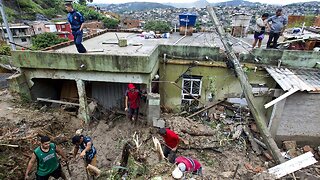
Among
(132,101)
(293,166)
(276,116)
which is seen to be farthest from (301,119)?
(132,101)

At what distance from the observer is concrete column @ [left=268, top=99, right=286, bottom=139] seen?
8.14m

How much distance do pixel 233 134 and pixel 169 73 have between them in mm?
4054

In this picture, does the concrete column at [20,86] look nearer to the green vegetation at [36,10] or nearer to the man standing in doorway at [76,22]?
the man standing in doorway at [76,22]

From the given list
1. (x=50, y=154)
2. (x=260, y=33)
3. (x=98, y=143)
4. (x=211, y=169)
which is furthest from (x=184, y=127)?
(x=260, y=33)

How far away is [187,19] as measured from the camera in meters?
14.0

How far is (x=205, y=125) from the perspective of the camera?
29.3 feet

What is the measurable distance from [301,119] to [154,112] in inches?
234

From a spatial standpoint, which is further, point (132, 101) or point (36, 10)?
point (36, 10)

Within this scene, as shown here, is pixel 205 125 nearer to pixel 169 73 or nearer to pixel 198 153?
pixel 198 153

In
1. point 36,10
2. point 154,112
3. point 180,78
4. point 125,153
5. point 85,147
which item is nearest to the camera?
point 85,147

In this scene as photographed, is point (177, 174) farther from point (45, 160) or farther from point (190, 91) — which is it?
point (190, 91)

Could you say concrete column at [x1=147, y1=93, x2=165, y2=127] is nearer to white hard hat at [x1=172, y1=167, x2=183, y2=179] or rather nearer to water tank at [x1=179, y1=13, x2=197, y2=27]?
white hard hat at [x1=172, y1=167, x2=183, y2=179]

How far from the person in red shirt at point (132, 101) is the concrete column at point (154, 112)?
585mm

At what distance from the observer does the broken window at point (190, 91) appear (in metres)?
10.3
